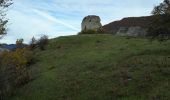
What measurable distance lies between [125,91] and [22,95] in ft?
34.5

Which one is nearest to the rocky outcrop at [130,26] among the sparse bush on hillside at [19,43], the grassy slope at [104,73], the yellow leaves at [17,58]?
the grassy slope at [104,73]

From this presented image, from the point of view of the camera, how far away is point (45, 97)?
3628cm

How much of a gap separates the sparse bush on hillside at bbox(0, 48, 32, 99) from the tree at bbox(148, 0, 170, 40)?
13.3 metres

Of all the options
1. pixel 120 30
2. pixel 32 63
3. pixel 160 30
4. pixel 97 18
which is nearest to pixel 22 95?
pixel 160 30

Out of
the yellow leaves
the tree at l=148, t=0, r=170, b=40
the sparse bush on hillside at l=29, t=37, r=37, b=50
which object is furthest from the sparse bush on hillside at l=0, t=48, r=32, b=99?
the sparse bush on hillside at l=29, t=37, r=37, b=50

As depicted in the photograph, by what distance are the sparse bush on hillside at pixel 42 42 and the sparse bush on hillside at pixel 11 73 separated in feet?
48.5

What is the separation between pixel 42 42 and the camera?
71.4 metres

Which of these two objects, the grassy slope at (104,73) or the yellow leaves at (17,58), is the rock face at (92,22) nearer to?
the grassy slope at (104,73)

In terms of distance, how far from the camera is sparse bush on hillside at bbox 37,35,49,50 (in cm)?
6975

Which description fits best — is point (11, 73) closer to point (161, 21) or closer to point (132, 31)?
point (161, 21)

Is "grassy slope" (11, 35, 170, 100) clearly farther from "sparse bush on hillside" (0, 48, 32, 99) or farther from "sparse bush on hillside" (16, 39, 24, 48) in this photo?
"sparse bush on hillside" (16, 39, 24, 48)

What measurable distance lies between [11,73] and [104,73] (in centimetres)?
899

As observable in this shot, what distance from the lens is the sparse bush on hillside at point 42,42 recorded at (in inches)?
2746

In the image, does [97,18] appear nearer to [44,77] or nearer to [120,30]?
[120,30]
